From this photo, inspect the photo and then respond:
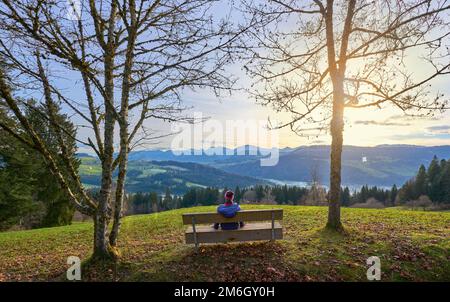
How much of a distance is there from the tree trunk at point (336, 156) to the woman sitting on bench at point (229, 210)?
3351 millimetres

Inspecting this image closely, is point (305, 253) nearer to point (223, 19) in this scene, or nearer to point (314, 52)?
point (223, 19)

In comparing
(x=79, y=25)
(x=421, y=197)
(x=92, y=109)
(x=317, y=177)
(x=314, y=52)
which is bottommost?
(x=421, y=197)

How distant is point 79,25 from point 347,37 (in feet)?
25.6

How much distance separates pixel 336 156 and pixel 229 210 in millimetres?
4259

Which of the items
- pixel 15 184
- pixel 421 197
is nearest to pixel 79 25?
pixel 15 184

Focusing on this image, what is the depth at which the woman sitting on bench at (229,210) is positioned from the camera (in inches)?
321

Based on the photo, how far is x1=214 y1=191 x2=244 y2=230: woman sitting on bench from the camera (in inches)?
321

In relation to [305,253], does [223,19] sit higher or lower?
higher

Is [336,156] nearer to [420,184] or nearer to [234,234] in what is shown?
[234,234]

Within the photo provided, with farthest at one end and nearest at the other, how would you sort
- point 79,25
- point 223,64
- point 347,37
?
point 347,37
point 223,64
point 79,25

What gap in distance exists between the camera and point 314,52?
1162 cm

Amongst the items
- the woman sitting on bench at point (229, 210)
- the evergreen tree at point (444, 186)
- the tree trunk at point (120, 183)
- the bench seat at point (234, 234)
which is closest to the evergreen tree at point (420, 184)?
the evergreen tree at point (444, 186)

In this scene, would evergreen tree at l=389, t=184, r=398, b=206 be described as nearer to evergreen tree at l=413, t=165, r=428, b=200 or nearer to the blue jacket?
evergreen tree at l=413, t=165, r=428, b=200

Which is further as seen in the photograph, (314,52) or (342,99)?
(314,52)
